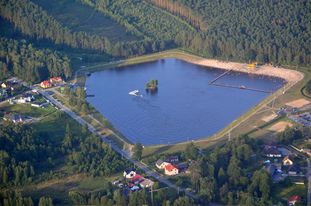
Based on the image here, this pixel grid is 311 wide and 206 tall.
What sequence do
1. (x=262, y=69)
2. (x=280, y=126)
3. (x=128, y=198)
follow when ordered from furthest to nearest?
(x=262, y=69) → (x=280, y=126) → (x=128, y=198)

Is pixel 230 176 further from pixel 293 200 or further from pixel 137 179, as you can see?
pixel 137 179

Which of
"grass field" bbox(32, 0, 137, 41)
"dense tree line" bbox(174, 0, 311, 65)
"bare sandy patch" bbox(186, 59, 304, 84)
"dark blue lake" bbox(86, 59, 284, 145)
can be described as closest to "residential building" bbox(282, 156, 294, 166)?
"dark blue lake" bbox(86, 59, 284, 145)

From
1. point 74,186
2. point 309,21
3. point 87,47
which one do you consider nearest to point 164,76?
point 87,47

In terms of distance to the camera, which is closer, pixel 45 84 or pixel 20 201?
pixel 20 201

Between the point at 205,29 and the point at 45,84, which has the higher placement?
the point at 205,29

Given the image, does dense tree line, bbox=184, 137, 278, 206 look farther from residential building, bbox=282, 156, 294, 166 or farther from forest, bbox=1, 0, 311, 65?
forest, bbox=1, 0, 311, 65

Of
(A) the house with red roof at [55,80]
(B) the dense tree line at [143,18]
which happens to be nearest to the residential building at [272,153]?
(A) the house with red roof at [55,80]

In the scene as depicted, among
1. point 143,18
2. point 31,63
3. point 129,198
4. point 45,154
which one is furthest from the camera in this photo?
point 143,18

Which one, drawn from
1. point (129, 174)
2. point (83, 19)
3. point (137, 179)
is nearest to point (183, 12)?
point (83, 19)

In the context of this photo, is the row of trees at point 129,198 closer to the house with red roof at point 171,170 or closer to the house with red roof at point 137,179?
the house with red roof at point 137,179
